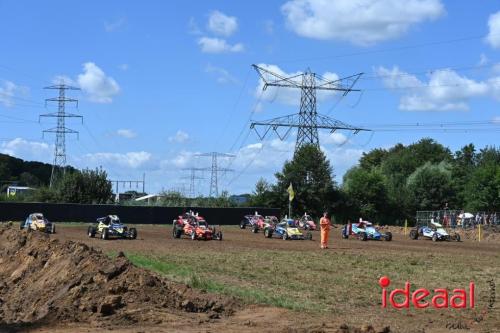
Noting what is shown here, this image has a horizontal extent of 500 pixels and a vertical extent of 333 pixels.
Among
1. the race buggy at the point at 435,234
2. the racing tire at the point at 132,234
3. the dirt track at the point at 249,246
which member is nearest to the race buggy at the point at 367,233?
the dirt track at the point at 249,246

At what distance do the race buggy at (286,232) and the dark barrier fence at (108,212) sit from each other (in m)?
21.3

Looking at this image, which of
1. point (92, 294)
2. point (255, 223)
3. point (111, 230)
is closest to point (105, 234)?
point (111, 230)

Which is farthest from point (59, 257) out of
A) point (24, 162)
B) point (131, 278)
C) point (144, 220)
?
point (24, 162)

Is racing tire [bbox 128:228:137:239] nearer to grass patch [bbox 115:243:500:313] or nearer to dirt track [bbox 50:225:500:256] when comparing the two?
dirt track [bbox 50:225:500:256]

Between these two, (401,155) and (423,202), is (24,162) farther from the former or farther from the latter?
(423,202)

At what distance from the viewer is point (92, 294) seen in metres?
14.0

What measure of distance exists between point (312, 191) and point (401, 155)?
148ft

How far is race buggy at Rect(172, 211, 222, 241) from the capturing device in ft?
127

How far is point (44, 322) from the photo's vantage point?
12.1 metres

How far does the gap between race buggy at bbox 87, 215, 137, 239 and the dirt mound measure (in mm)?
16174

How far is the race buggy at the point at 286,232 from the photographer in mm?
42219

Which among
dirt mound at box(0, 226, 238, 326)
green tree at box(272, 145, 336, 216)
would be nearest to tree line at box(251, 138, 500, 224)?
green tree at box(272, 145, 336, 216)

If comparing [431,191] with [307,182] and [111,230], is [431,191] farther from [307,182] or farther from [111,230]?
[111,230]

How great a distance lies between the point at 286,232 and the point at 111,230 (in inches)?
433
